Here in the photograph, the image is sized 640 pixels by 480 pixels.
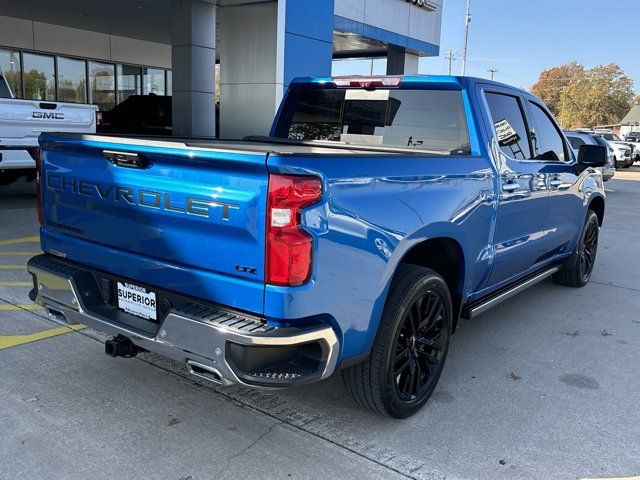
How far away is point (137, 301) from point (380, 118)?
2.40m

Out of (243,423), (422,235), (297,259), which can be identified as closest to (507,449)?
(422,235)

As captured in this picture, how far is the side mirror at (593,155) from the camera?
5559mm

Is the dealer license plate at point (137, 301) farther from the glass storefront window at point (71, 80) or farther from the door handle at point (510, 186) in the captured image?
the glass storefront window at point (71, 80)

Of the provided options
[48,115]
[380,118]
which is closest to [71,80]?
[48,115]

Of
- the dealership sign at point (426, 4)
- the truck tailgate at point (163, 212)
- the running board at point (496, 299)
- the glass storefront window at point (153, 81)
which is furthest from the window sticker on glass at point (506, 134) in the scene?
the glass storefront window at point (153, 81)

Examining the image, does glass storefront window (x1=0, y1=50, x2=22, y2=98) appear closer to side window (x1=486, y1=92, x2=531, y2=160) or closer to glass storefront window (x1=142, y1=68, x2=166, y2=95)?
glass storefront window (x1=142, y1=68, x2=166, y2=95)

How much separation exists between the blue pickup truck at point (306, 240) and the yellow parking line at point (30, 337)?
958mm

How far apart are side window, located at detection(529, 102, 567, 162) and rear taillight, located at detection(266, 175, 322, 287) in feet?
10.6

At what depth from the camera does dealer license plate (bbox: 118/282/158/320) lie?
3.00m

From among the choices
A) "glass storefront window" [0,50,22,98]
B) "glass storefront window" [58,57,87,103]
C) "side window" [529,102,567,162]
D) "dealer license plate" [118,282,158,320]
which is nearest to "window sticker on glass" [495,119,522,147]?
"side window" [529,102,567,162]

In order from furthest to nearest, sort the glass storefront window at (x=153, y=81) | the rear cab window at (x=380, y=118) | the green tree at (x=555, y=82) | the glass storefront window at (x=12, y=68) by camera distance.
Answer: the green tree at (x=555, y=82) → the glass storefront window at (x=153, y=81) → the glass storefront window at (x=12, y=68) → the rear cab window at (x=380, y=118)

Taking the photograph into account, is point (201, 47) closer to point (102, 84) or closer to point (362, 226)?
point (102, 84)

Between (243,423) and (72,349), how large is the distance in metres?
1.63

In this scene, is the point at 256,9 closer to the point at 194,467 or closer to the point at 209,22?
the point at 209,22
